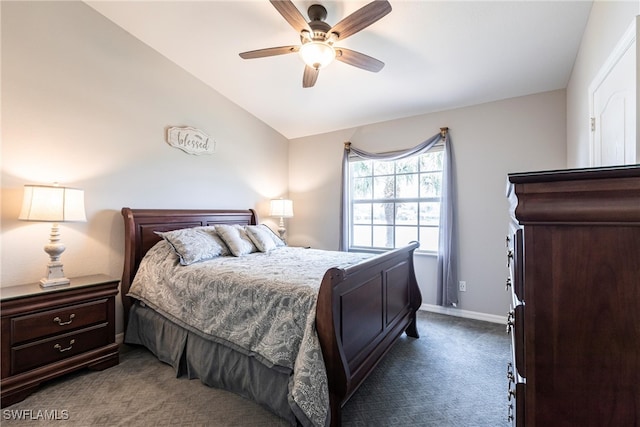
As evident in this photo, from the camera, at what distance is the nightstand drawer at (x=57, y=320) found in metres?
1.93

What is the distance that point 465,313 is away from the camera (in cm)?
341

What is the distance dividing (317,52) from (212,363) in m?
2.34

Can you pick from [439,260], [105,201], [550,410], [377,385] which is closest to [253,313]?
[377,385]

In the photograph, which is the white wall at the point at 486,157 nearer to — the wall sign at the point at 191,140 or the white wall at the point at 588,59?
the white wall at the point at 588,59

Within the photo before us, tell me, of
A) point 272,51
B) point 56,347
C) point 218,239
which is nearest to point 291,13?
point 272,51

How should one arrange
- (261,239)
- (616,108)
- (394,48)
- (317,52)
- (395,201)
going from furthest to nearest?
(395,201) → (261,239) → (394,48) → (317,52) → (616,108)

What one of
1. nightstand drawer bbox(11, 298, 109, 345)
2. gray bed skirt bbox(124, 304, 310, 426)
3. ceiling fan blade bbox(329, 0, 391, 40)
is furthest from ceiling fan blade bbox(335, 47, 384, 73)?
nightstand drawer bbox(11, 298, 109, 345)

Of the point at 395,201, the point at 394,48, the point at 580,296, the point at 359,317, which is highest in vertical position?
the point at 394,48

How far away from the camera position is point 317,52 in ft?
6.68

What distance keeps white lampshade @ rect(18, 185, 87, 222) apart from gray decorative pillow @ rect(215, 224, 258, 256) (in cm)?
117

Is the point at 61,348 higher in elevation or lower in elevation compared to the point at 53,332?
lower

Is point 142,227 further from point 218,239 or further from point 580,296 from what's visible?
point 580,296

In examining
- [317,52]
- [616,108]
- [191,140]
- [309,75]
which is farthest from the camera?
[191,140]

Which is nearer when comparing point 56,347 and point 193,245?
point 56,347
